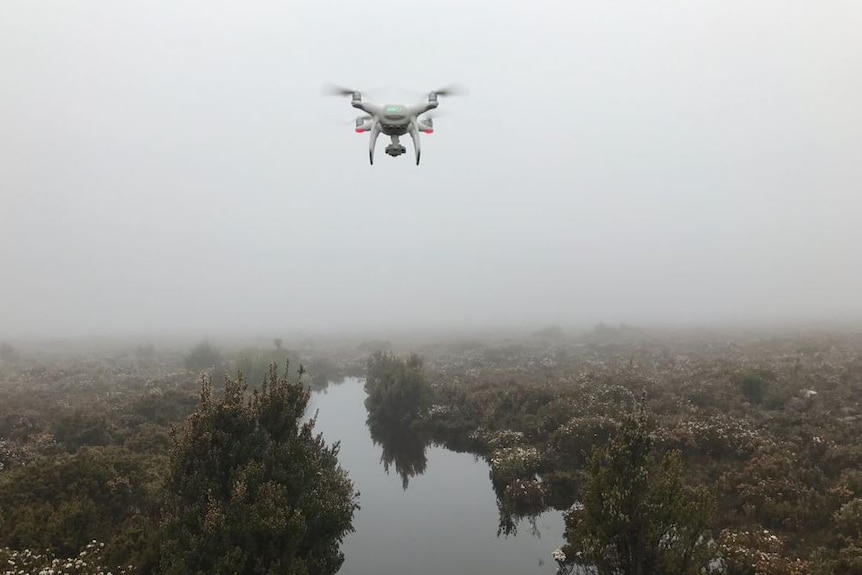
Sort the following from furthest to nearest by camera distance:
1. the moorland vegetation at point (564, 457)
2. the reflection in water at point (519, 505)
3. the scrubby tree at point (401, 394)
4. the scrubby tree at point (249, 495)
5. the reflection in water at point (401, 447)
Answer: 1. the scrubby tree at point (401, 394)
2. the reflection in water at point (401, 447)
3. the reflection in water at point (519, 505)
4. the moorland vegetation at point (564, 457)
5. the scrubby tree at point (249, 495)

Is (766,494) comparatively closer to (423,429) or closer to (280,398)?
(280,398)

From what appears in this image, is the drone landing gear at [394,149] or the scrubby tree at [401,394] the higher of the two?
the drone landing gear at [394,149]

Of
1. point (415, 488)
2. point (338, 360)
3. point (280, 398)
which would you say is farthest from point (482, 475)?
point (338, 360)

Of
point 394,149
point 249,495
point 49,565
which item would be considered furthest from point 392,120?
point 49,565

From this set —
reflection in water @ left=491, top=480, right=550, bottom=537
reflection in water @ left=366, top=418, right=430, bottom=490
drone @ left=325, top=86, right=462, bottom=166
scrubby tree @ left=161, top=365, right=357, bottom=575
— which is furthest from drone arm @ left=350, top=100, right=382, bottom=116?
reflection in water @ left=366, top=418, right=430, bottom=490

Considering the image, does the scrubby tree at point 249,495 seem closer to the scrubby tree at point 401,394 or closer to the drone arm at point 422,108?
the drone arm at point 422,108

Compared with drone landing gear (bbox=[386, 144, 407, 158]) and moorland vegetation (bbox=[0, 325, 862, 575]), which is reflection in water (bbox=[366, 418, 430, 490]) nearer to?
moorland vegetation (bbox=[0, 325, 862, 575])

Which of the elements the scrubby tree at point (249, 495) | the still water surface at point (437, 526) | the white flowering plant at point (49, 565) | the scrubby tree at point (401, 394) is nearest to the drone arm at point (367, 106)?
the scrubby tree at point (249, 495)

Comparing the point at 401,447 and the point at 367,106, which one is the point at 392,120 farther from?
the point at 401,447
